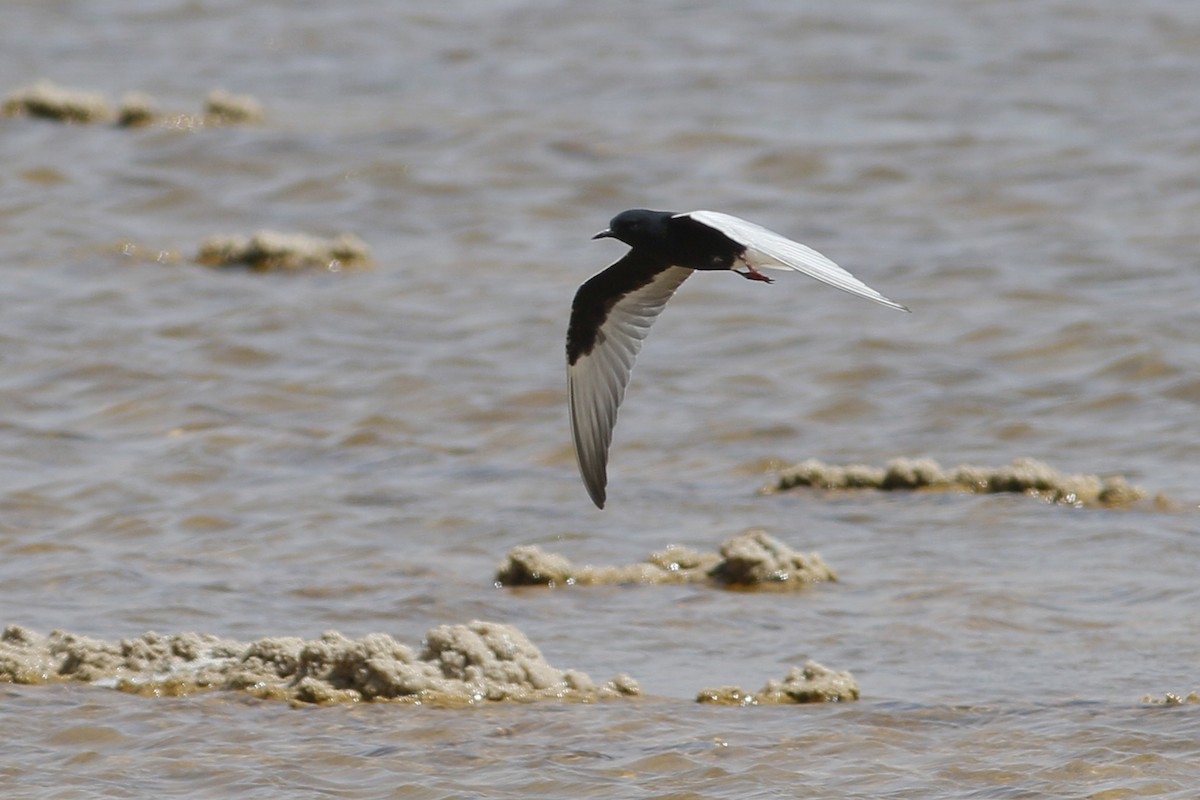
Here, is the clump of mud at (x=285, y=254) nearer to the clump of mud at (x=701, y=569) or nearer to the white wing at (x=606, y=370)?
the clump of mud at (x=701, y=569)

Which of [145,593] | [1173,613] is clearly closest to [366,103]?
[145,593]

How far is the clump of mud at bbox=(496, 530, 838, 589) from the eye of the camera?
8594 mm

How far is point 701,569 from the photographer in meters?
8.76

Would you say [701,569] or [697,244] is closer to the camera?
[697,244]

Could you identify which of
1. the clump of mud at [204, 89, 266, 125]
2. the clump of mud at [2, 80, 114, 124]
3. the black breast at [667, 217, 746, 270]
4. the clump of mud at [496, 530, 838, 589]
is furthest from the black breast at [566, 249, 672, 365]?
the clump of mud at [2, 80, 114, 124]

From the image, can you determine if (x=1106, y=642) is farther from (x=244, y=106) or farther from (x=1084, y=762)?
(x=244, y=106)

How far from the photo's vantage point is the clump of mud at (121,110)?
17609 millimetres

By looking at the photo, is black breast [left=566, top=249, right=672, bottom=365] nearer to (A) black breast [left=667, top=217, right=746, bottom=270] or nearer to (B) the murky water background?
(A) black breast [left=667, top=217, right=746, bottom=270]

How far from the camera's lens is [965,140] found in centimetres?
1672

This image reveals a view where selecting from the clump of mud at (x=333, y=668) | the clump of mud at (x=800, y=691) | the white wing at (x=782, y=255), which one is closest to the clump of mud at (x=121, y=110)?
the clump of mud at (x=333, y=668)

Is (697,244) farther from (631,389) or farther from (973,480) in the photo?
(631,389)

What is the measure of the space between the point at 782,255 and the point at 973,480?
414 cm

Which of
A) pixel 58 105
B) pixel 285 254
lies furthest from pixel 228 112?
pixel 285 254

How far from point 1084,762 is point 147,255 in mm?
9702
